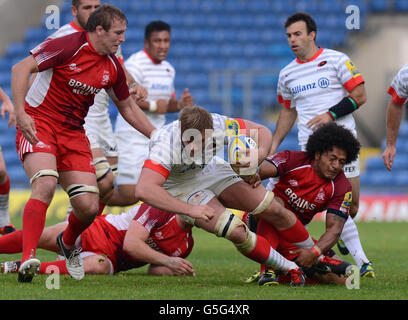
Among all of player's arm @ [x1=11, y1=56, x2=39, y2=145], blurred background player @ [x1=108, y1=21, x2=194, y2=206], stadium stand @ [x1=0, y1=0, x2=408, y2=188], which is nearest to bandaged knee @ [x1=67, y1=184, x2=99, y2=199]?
player's arm @ [x1=11, y1=56, x2=39, y2=145]

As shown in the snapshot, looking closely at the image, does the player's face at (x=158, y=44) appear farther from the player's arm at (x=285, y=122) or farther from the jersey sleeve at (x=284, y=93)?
the player's arm at (x=285, y=122)

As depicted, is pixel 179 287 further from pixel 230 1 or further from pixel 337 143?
pixel 230 1

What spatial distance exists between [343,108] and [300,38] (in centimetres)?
85

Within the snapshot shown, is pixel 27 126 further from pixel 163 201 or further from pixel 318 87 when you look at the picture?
pixel 318 87

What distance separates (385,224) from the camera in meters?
13.5

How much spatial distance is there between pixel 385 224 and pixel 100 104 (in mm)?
7189

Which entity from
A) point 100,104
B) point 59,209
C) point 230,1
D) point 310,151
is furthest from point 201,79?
point 310,151

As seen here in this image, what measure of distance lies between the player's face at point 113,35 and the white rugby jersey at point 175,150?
2.55ft

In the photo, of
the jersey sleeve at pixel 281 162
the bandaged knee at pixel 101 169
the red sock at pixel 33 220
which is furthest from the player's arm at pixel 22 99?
the jersey sleeve at pixel 281 162

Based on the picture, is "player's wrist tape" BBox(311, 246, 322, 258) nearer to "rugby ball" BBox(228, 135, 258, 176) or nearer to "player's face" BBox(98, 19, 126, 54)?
"rugby ball" BBox(228, 135, 258, 176)

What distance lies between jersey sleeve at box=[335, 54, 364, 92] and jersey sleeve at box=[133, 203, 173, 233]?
7.51 feet

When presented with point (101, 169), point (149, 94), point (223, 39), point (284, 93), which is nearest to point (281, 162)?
point (101, 169)

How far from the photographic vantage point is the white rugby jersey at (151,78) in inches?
370

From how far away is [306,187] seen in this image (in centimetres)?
593
